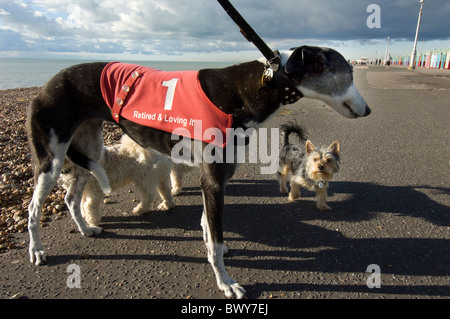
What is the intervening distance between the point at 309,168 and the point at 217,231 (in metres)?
2.10

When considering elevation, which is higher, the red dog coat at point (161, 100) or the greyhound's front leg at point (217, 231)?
the red dog coat at point (161, 100)

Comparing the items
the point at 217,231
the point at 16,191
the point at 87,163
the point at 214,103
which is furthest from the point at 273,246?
the point at 16,191

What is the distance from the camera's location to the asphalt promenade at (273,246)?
9.36 ft

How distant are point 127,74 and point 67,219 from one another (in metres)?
2.27

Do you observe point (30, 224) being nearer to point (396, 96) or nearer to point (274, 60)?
point (274, 60)

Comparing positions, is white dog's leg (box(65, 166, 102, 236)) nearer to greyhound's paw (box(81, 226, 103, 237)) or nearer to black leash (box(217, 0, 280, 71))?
greyhound's paw (box(81, 226, 103, 237))

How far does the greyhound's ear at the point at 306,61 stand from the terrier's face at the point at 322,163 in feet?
6.48

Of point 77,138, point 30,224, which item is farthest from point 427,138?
point 30,224

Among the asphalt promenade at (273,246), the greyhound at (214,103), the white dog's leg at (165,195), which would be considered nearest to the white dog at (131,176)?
the white dog's leg at (165,195)

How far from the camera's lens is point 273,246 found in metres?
3.48

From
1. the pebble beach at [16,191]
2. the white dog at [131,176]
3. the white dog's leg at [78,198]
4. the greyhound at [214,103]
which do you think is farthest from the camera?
the white dog at [131,176]

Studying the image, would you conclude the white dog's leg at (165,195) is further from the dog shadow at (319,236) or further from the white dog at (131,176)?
the dog shadow at (319,236)

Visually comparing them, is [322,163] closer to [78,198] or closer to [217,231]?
[217,231]

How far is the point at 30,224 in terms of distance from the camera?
A: 10.6 feet
